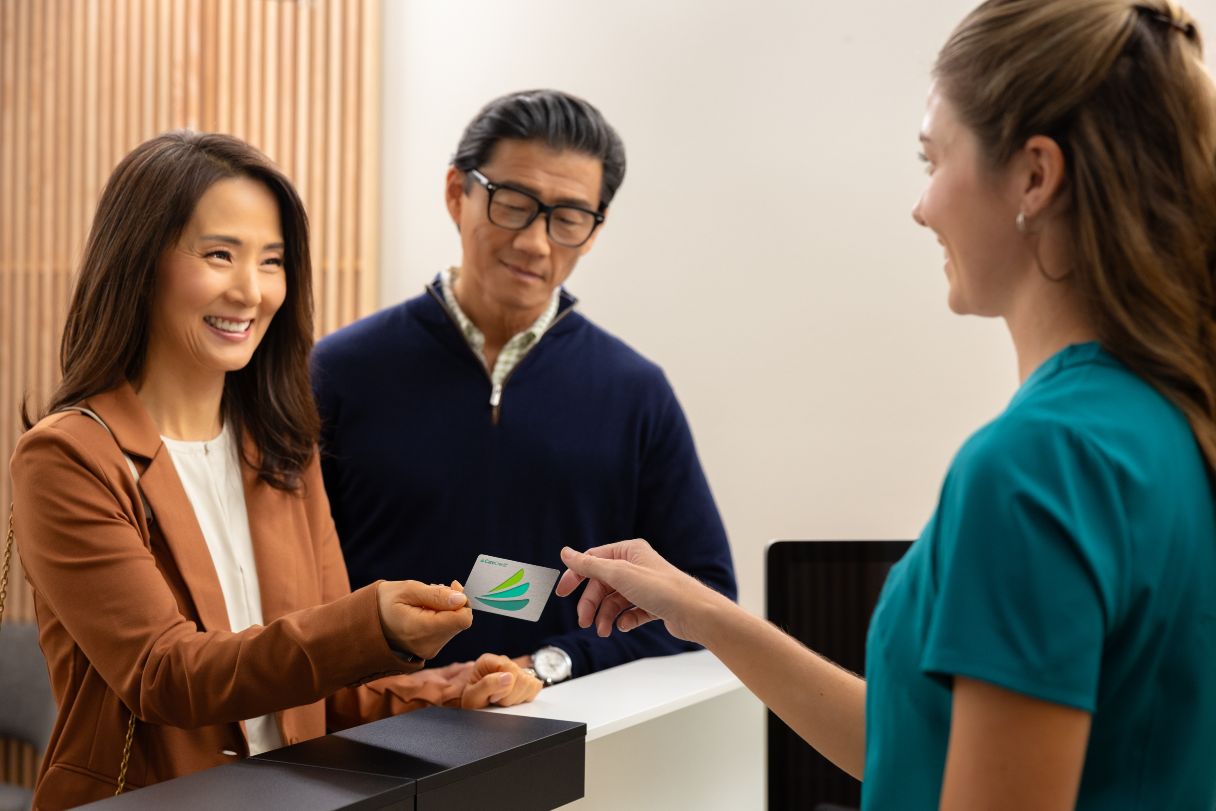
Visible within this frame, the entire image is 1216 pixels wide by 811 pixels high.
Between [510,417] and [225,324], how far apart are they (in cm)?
103

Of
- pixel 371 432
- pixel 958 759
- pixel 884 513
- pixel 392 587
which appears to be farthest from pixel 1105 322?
pixel 884 513

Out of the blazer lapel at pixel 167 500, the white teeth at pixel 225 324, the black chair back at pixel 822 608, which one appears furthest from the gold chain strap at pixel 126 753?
the black chair back at pixel 822 608

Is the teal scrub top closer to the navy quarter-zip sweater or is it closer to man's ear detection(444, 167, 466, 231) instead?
the navy quarter-zip sweater

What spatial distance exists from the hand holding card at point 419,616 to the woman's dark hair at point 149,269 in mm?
606

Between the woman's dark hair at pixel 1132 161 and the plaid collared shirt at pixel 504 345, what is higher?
the woman's dark hair at pixel 1132 161

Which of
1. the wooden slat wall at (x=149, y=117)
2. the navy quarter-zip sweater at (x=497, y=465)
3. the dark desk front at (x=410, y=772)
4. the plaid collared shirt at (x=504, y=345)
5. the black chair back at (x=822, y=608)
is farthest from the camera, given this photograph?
the wooden slat wall at (x=149, y=117)

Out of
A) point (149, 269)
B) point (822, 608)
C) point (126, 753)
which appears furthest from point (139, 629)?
point (822, 608)

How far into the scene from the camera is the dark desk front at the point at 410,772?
5.21ft

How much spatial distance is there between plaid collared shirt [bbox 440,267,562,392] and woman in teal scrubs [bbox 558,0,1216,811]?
204cm

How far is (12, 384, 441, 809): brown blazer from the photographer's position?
6.50 ft

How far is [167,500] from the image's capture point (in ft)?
7.20

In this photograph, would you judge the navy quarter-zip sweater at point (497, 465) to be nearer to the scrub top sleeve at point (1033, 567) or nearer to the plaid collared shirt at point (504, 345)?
the plaid collared shirt at point (504, 345)

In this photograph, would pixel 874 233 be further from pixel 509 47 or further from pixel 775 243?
pixel 509 47

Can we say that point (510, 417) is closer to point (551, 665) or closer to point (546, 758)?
point (551, 665)
